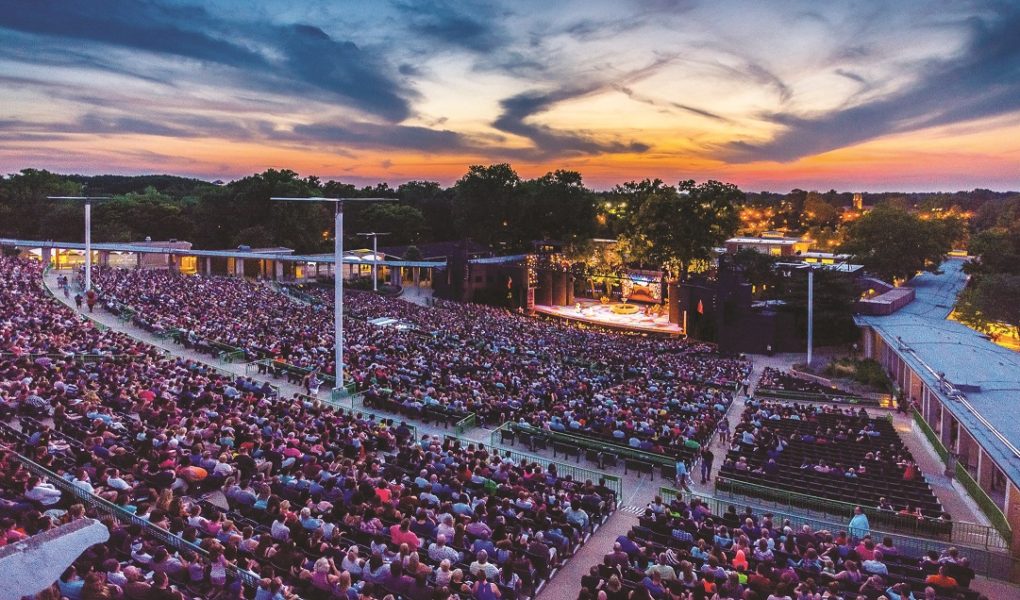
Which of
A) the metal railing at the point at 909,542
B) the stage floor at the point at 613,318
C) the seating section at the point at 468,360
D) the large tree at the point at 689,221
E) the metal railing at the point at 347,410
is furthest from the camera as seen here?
the large tree at the point at 689,221

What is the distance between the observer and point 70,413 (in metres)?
14.4

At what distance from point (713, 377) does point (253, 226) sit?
5931cm

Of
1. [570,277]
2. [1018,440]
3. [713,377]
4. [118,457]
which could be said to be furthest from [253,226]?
[1018,440]

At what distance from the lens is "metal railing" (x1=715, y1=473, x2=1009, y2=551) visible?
1341cm

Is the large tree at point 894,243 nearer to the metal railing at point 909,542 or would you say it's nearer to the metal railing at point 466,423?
the metal railing at point 909,542

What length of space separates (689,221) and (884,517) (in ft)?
151

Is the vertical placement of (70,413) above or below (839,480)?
above

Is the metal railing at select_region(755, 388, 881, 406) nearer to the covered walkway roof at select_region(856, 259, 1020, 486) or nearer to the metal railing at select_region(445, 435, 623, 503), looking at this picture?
the covered walkway roof at select_region(856, 259, 1020, 486)

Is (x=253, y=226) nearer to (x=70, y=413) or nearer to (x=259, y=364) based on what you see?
(x=259, y=364)

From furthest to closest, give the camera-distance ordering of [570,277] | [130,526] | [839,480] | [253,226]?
[253,226]
[570,277]
[839,480]
[130,526]

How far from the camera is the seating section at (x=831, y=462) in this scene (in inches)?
574

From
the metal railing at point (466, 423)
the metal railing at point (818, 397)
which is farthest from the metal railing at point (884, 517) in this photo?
the metal railing at point (818, 397)

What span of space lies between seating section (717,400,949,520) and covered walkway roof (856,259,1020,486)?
6.08ft

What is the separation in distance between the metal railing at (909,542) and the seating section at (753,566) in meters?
1.04
